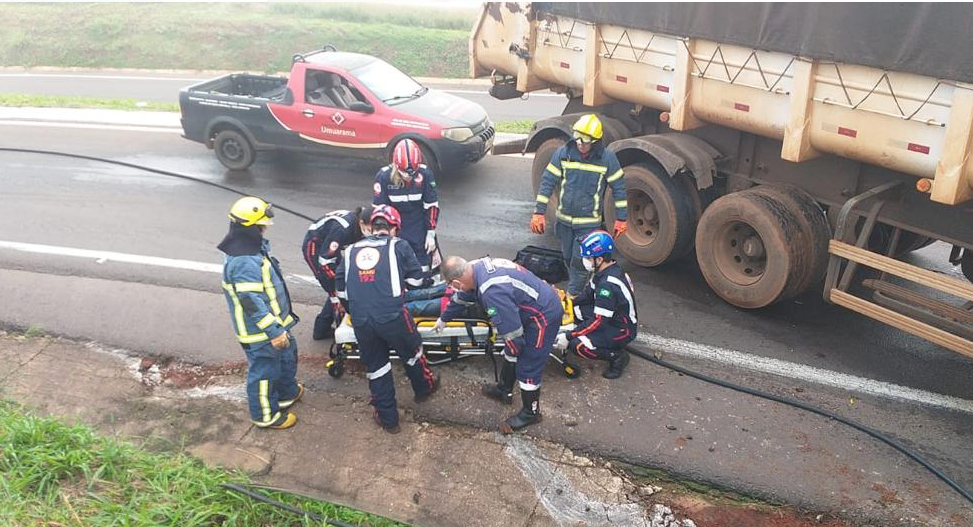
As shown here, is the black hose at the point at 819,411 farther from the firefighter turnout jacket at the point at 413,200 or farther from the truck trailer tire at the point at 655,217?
the firefighter turnout jacket at the point at 413,200

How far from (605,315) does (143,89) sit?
17.4m

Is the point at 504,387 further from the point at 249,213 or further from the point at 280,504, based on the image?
the point at 249,213

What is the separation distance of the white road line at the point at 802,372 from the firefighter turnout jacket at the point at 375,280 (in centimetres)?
243

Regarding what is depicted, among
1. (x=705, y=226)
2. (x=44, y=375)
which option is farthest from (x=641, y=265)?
(x=44, y=375)

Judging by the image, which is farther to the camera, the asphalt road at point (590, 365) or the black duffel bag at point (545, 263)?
the black duffel bag at point (545, 263)

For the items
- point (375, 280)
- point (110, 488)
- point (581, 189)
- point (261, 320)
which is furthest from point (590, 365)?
point (110, 488)

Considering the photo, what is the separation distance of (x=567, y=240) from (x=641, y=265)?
3.87 ft

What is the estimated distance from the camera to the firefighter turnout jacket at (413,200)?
22.0 feet

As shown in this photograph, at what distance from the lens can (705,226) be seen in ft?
23.2

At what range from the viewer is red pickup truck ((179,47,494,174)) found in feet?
33.0

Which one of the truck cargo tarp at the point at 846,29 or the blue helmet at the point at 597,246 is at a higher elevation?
the truck cargo tarp at the point at 846,29

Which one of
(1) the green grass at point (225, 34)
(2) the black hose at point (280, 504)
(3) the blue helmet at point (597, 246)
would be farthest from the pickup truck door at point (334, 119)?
(1) the green grass at point (225, 34)

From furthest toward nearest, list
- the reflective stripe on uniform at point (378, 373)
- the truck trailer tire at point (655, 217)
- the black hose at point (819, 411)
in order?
the truck trailer tire at point (655, 217) < the reflective stripe on uniform at point (378, 373) < the black hose at point (819, 411)

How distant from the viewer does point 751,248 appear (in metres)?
6.84
